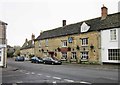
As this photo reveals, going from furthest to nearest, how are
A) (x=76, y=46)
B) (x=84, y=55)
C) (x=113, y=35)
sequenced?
(x=76, y=46) → (x=84, y=55) → (x=113, y=35)

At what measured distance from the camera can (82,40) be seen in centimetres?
4381

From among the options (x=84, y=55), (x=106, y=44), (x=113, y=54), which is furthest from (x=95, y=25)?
(x=113, y=54)

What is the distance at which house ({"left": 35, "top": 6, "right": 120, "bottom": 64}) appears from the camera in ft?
128

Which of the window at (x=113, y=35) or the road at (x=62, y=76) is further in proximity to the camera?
the window at (x=113, y=35)

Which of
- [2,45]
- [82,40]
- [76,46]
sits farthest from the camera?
[76,46]

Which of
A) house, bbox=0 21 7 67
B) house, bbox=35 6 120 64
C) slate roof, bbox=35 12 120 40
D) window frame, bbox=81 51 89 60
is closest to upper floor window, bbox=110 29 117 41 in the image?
house, bbox=35 6 120 64

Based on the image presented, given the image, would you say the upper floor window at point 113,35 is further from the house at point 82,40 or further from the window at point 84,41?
the window at point 84,41

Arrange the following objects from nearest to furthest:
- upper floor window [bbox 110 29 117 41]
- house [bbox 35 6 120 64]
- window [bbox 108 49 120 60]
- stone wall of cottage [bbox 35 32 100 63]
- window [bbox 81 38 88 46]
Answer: window [bbox 108 49 120 60] < upper floor window [bbox 110 29 117 41] < house [bbox 35 6 120 64] < stone wall of cottage [bbox 35 32 100 63] < window [bbox 81 38 88 46]

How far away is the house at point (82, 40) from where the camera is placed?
39.2 meters

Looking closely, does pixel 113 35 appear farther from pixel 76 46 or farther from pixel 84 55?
Answer: pixel 76 46

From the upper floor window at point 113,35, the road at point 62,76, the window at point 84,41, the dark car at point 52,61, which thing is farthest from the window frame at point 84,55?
the road at point 62,76

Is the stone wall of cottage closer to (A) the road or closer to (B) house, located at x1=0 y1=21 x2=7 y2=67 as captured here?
(A) the road

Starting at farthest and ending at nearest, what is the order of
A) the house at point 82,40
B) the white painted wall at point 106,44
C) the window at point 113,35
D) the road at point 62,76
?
1. the house at point 82,40
2. the window at point 113,35
3. the white painted wall at point 106,44
4. the road at point 62,76

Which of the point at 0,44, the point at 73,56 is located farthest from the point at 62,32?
the point at 0,44
